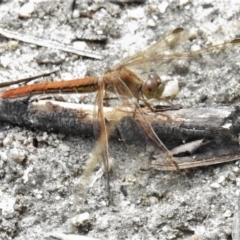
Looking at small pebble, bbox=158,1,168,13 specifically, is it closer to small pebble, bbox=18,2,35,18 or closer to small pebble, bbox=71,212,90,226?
small pebble, bbox=18,2,35,18

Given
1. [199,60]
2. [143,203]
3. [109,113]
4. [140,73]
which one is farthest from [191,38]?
[143,203]

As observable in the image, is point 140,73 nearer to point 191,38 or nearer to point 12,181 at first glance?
point 191,38

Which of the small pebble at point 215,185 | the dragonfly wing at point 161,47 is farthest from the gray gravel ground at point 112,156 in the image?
the dragonfly wing at point 161,47

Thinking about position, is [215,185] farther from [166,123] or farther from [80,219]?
[80,219]

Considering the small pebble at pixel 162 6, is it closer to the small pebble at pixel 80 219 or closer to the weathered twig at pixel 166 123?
the weathered twig at pixel 166 123

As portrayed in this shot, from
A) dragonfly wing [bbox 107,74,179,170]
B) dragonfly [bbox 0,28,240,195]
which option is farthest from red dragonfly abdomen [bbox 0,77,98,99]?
dragonfly wing [bbox 107,74,179,170]

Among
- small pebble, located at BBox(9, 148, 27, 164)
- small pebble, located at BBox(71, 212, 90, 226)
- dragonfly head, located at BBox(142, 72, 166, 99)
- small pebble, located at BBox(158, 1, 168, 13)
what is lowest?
small pebble, located at BBox(71, 212, 90, 226)
